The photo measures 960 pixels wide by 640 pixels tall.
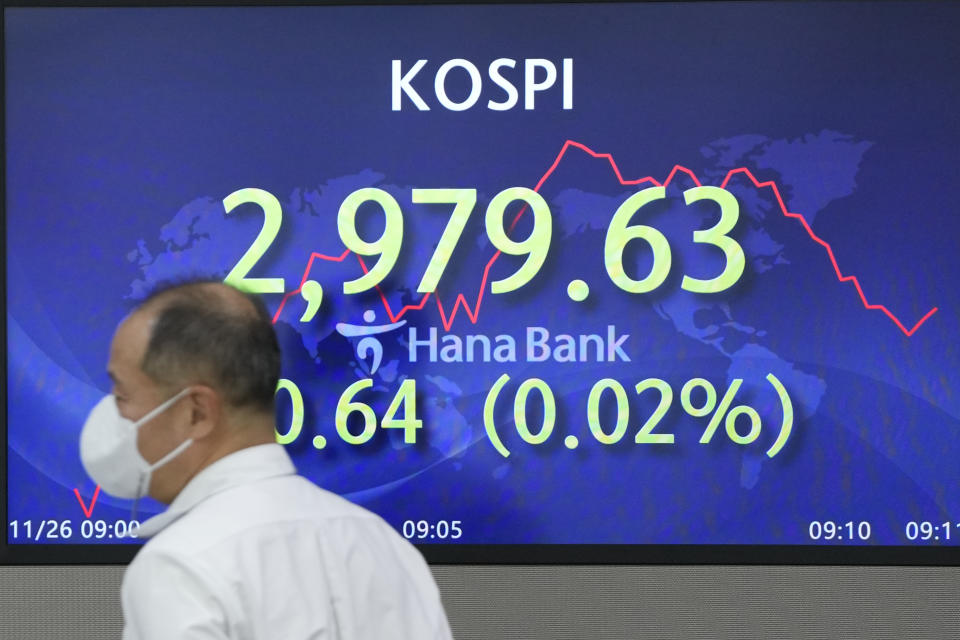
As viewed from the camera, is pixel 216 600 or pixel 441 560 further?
pixel 441 560

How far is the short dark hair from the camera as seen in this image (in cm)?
110

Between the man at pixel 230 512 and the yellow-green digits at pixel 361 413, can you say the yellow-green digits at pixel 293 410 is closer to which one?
the yellow-green digits at pixel 361 413

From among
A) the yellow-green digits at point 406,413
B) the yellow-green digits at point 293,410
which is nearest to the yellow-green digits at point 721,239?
the yellow-green digits at point 406,413

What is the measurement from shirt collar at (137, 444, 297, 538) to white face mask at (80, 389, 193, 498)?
1.9 inches

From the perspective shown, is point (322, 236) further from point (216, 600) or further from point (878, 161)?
point (216, 600)

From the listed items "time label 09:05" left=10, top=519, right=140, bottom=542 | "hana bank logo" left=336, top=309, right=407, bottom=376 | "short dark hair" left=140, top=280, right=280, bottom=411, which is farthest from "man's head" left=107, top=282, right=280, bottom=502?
"time label 09:05" left=10, top=519, right=140, bottom=542

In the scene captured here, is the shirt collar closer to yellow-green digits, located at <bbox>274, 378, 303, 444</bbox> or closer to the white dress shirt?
the white dress shirt

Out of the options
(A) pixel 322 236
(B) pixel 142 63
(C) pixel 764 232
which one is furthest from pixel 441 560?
(B) pixel 142 63

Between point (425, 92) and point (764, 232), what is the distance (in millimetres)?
677

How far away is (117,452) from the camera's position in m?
1.19

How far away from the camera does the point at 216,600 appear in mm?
979

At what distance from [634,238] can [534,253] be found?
0.19m

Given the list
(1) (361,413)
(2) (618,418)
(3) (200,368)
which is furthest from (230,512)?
(2) (618,418)

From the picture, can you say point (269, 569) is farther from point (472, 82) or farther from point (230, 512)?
point (472, 82)
